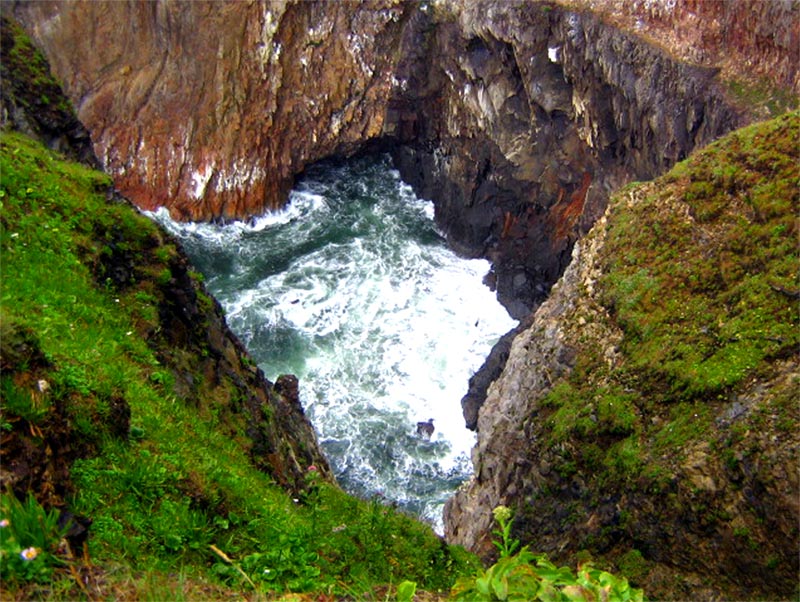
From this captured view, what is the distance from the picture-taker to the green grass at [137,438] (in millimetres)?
4621

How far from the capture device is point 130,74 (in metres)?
31.6

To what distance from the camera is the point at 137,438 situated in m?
5.99

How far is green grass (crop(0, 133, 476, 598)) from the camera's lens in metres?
4.62

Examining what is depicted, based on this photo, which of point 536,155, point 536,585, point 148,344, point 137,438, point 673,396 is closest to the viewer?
point 536,585

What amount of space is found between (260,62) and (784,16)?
20.8 m

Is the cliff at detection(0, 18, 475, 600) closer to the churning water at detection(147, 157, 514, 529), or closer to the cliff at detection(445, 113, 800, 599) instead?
the cliff at detection(445, 113, 800, 599)

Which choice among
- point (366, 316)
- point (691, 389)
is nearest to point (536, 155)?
point (366, 316)

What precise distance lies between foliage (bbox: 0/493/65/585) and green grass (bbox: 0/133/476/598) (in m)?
0.15

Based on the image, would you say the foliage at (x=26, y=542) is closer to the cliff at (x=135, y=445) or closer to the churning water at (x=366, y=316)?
the cliff at (x=135, y=445)

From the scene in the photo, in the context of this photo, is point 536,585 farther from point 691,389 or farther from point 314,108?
point 314,108

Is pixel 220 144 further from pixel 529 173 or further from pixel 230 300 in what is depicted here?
pixel 529 173

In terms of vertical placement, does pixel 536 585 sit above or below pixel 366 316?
above

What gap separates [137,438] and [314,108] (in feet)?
90.5

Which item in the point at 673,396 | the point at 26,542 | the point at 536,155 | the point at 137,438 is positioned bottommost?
the point at 536,155
